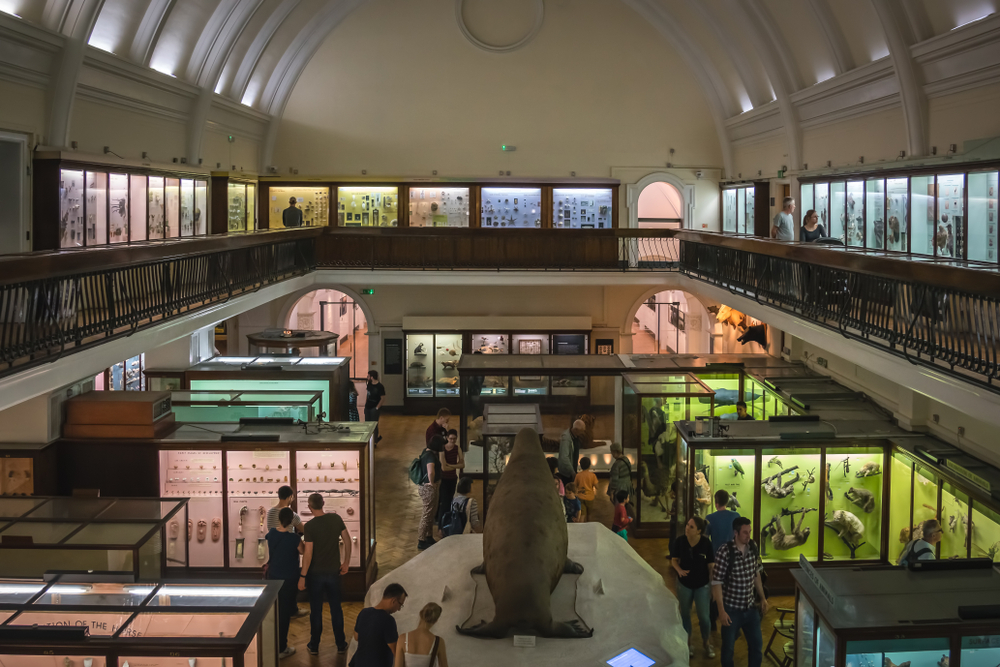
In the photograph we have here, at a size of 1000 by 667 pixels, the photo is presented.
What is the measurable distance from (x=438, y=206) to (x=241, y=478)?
1353 cm

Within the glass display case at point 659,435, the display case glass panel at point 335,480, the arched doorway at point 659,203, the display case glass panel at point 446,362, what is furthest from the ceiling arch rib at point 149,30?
the arched doorway at point 659,203

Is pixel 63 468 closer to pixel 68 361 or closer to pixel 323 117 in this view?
pixel 68 361

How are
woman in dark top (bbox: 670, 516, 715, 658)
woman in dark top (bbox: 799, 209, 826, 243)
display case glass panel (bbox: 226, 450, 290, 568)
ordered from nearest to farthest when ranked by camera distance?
woman in dark top (bbox: 670, 516, 715, 658) < display case glass panel (bbox: 226, 450, 290, 568) < woman in dark top (bbox: 799, 209, 826, 243)

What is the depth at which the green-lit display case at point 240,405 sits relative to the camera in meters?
12.0

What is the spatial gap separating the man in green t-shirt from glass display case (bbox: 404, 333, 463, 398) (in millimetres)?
13348

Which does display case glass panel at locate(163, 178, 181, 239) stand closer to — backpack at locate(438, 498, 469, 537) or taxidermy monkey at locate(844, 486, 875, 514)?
backpack at locate(438, 498, 469, 537)

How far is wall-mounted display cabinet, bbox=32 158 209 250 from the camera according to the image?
12.6 metres

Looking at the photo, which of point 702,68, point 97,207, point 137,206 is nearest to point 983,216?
point 702,68

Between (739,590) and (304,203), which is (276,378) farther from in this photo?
(304,203)

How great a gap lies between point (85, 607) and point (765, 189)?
1747 cm

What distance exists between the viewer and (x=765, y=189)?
20.1m

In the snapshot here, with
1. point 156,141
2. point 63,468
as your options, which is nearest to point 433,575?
point 63,468

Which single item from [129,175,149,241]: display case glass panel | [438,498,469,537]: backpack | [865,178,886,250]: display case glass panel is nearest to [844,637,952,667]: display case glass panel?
[438,498,469,537]: backpack

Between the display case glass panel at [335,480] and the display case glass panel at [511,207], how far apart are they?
44.1 ft
